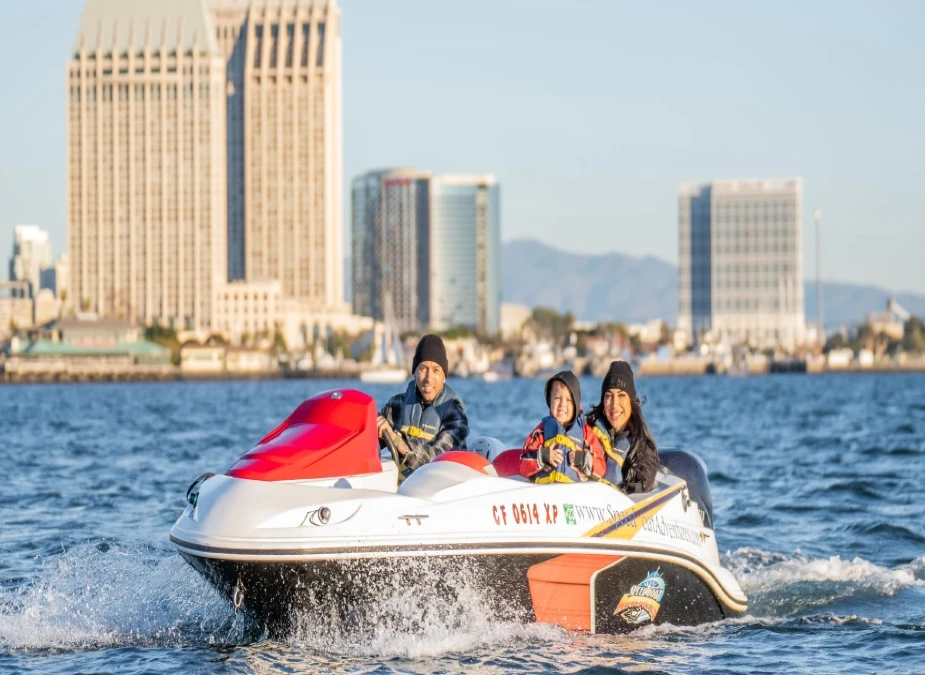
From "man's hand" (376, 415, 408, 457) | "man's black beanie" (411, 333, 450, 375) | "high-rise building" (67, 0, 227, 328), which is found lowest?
"man's hand" (376, 415, 408, 457)

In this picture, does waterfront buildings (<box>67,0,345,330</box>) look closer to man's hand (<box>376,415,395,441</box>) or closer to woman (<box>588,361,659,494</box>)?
man's hand (<box>376,415,395,441</box>)

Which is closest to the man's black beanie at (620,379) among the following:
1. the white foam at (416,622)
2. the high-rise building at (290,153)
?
the white foam at (416,622)

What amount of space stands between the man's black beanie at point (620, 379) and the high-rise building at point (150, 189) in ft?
554

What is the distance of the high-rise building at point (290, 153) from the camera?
184250 mm

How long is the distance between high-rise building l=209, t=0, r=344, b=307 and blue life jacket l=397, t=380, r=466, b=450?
6835 inches

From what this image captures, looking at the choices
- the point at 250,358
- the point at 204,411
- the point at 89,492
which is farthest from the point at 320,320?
the point at 89,492

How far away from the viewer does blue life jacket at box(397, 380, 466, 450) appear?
444 inches

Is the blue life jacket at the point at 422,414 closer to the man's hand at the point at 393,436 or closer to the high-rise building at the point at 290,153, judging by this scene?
the man's hand at the point at 393,436

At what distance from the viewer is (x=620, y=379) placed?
11.1 m

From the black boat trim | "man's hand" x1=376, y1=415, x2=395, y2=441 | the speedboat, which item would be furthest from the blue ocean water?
"man's hand" x1=376, y1=415, x2=395, y2=441

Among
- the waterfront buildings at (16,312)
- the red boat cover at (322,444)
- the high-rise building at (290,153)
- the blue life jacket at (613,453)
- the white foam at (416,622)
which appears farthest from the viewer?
the waterfront buildings at (16,312)

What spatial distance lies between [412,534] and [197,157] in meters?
176

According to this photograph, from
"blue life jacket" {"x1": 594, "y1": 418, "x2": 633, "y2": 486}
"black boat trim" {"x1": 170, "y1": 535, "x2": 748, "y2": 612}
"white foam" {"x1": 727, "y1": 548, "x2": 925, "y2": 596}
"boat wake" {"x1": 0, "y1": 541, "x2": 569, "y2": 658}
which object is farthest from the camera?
"white foam" {"x1": 727, "y1": 548, "x2": 925, "y2": 596}

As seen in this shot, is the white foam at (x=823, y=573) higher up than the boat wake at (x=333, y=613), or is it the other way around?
the boat wake at (x=333, y=613)
